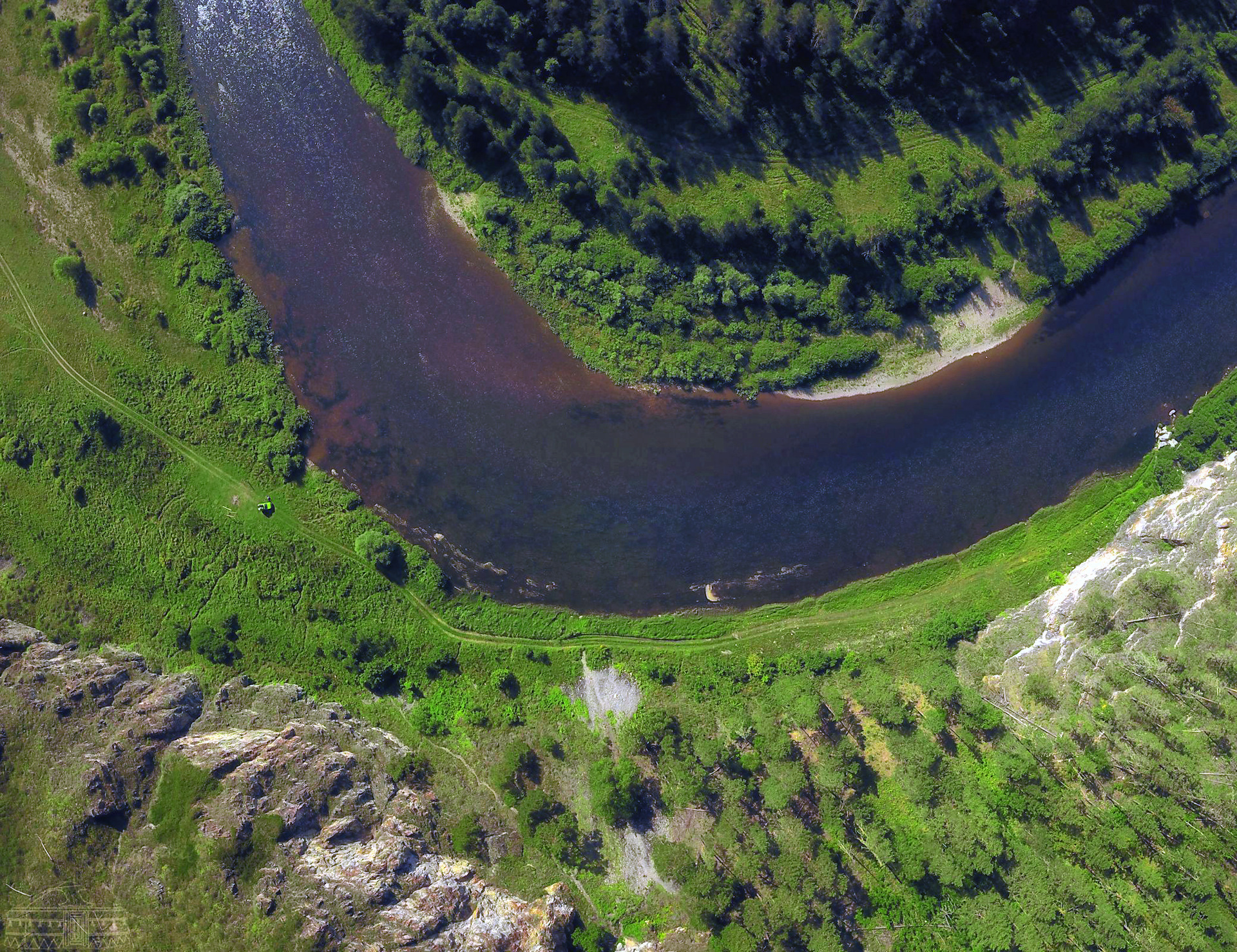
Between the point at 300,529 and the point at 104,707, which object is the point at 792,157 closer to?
the point at 300,529

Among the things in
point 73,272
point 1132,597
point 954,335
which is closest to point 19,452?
point 73,272

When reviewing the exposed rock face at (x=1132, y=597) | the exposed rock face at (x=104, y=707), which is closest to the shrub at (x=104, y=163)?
the exposed rock face at (x=104, y=707)

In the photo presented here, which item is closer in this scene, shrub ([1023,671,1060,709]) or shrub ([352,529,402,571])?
shrub ([1023,671,1060,709])

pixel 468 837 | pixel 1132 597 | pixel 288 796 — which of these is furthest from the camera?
pixel 468 837

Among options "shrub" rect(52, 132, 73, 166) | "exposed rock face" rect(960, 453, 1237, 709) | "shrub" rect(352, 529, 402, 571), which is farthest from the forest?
"shrub" rect(52, 132, 73, 166)

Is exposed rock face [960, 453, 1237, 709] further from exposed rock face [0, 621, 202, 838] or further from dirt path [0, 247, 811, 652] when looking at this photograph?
exposed rock face [0, 621, 202, 838]
